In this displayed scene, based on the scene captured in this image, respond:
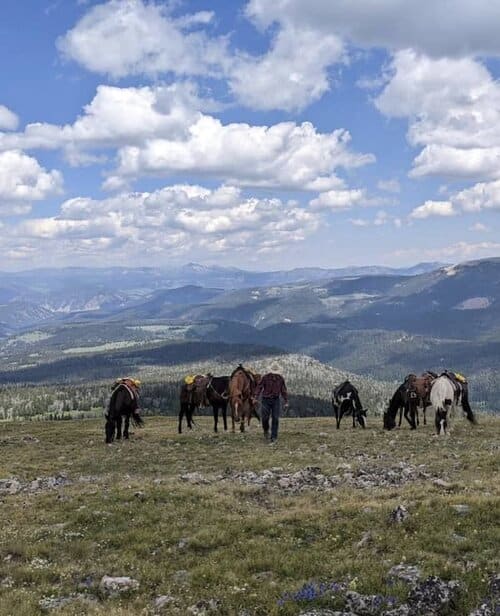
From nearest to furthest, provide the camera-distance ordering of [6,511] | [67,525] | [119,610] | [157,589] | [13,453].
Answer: [119,610] → [157,589] → [67,525] → [6,511] → [13,453]

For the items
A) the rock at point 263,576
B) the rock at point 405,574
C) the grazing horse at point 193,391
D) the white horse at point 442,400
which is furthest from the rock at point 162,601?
the grazing horse at point 193,391

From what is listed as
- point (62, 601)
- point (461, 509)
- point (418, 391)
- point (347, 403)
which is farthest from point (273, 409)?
point (62, 601)

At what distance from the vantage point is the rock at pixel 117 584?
10328 millimetres

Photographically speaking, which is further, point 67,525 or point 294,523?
point 67,525

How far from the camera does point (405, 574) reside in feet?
31.1

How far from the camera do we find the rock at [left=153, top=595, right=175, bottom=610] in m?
9.52

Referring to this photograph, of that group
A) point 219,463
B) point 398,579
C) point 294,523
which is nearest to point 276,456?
point 219,463

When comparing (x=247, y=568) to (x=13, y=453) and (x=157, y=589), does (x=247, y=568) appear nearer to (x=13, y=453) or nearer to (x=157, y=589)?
(x=157, y=589)

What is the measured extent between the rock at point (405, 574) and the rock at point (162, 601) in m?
3.93

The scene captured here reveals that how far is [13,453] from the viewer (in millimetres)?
29250

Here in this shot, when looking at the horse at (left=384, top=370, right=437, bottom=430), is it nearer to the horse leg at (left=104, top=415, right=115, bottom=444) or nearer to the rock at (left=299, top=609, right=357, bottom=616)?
the horse leg at (left=104, top=415, right=115, bottom=444)

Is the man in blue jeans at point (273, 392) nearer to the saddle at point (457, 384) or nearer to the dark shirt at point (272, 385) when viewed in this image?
the dark shirt at point (272, 385)

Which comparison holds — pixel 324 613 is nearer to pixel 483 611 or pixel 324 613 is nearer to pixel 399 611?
pixel 399 611

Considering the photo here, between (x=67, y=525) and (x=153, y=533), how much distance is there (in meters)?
2.72
